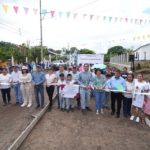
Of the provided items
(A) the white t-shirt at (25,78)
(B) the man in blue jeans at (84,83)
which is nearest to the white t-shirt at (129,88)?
(B) the man in blue jeans at (84,83)

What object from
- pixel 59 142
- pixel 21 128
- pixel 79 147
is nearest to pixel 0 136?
pixel 21 128

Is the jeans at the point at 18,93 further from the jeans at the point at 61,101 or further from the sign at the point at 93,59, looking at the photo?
the sign at the point at 93,59

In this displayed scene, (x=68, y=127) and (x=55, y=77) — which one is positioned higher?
(x=55, y=77)

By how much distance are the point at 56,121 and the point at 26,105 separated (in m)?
3.01

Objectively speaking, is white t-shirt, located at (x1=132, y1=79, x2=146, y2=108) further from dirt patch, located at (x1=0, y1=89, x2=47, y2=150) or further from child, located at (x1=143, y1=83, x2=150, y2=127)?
dirt patch, located at (x1=0, y1=89, x2=47, y2=150)

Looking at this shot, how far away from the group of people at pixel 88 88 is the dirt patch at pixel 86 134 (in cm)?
63

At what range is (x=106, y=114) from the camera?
10.9 metres

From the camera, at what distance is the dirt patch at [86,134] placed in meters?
7.16

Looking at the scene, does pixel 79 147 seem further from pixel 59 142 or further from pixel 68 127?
pixel 68 127

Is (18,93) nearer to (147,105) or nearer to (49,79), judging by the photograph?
(49,79)

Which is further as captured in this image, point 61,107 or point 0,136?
point 61,107

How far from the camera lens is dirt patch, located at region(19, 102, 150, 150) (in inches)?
282

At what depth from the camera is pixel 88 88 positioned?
11.2m

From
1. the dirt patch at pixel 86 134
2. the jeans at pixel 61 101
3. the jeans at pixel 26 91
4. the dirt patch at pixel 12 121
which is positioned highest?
the jeans at pixel 26 91
